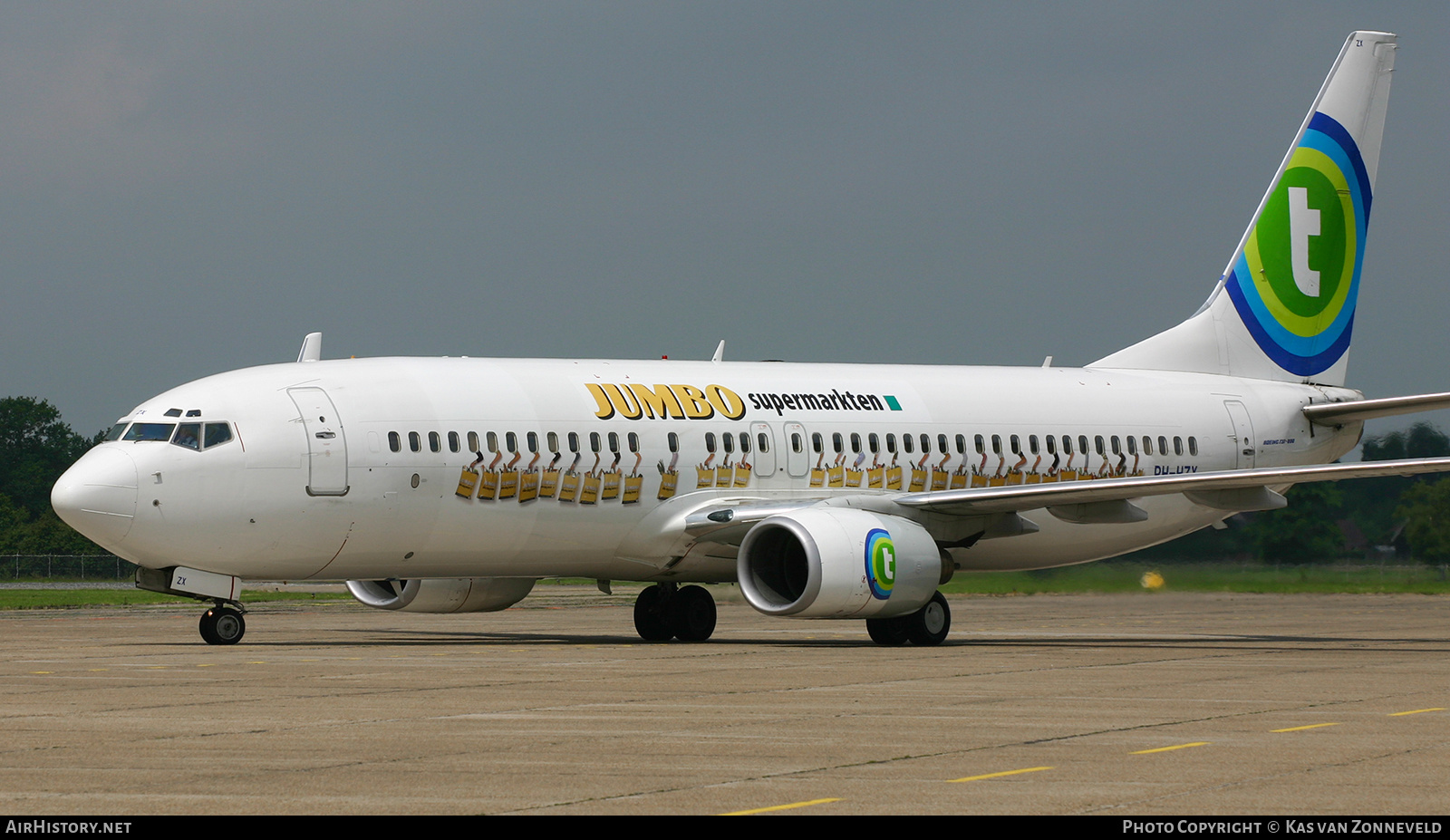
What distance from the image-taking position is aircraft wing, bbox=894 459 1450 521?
25578 mm

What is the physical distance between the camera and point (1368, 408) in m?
33.2

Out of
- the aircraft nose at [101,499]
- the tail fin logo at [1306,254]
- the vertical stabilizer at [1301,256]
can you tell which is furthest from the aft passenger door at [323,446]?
the tail fin logo at [1306,254]

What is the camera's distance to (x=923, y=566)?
86.7 feet

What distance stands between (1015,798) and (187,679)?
37.2 ft

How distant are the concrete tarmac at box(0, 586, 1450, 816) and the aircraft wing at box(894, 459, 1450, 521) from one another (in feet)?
6.78

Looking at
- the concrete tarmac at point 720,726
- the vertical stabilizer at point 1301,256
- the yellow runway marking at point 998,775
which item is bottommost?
the concrete tarmac at point 720,726

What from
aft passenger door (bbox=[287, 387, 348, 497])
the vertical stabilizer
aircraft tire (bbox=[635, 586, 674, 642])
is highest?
the vertical stabilizer

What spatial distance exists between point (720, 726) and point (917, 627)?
12625 millimetres

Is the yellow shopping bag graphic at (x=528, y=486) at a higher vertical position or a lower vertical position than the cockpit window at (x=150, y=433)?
lower

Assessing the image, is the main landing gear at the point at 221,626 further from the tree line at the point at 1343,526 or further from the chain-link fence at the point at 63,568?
the chain-link fence at the point at 63,568

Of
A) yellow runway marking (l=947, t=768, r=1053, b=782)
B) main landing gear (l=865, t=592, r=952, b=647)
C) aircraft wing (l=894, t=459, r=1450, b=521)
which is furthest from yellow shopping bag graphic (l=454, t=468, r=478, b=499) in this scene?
yellow runway marking (l=947, t=768, r=1053, b=782)

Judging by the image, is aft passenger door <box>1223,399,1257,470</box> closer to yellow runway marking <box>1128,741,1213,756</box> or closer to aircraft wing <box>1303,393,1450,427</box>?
aircraft wing <box>1303,393,1450,427</box>

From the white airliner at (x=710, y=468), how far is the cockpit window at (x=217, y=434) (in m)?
0.02

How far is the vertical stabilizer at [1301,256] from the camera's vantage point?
35312mm
